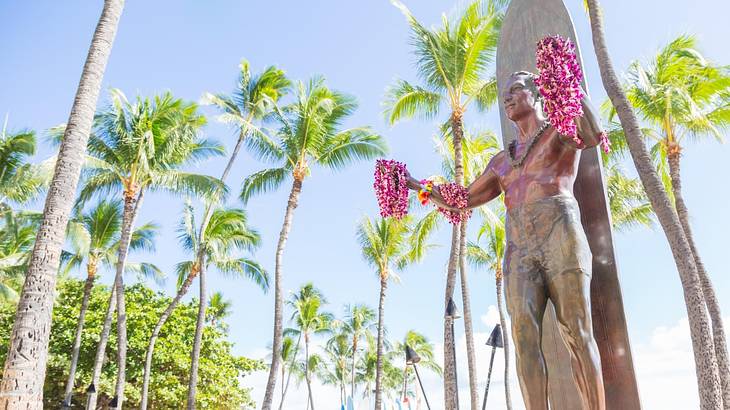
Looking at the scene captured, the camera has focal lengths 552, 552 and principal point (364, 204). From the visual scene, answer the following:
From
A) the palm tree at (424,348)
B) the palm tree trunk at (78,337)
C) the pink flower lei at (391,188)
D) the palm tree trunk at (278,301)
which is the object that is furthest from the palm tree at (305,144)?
the palm tree at (424,348)

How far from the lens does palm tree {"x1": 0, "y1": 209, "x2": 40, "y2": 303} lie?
19.7 m

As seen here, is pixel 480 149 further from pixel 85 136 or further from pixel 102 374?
pixel 102 374

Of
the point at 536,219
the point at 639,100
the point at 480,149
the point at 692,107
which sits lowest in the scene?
the point at 536,219

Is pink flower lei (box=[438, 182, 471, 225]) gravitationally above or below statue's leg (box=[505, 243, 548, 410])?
above

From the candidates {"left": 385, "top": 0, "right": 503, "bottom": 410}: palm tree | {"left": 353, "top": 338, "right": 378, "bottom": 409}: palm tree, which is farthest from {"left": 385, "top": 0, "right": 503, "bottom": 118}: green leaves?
{"left": 353, "top": 338, "right": 378, "bottom": 409}: palm tree

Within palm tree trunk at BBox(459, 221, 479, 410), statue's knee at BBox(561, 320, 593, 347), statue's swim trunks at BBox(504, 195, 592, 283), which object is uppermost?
palm tree trunk at BBox(459, 221, 479, 410)

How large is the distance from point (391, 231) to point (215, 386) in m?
10.1

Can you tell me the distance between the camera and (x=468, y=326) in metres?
16.9

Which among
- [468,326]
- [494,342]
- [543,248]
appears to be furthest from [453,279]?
[543,248]

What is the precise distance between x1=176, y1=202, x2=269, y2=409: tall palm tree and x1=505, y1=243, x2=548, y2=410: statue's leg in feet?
60.8

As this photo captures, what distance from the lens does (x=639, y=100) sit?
1379 cm

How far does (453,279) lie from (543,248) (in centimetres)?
1178

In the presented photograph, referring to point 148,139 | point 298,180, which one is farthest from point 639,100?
point 148,139

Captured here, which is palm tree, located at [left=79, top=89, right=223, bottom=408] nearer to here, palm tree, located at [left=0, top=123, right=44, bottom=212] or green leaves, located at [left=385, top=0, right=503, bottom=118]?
palm tree, located at [left=0, top=123, right=44, bottom=212]
